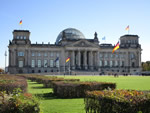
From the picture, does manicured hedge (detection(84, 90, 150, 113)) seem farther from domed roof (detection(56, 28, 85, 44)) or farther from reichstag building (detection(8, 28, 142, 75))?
domed roof (detection(56, 28, 85, 44))

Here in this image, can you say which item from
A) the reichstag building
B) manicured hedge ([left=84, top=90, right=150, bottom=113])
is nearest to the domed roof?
the reichstag building

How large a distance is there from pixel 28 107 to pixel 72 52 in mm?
102014

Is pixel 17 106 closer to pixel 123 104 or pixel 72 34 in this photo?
pixel 123 104

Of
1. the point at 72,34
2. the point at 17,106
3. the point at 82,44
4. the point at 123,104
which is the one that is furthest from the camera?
the point at 72,34

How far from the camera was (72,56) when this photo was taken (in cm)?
11012

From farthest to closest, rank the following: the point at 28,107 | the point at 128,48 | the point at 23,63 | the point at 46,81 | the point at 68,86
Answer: the point at 128,48 → the point at 23,63 → the point at 46,81 → the point at 68,86 → the point at 28,107

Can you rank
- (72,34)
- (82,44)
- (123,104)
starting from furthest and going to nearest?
(72,34)
(82,44)
(123,104)

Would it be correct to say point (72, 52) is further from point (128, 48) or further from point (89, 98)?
point (89, 98)

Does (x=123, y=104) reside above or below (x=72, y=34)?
below

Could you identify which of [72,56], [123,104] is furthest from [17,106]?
[72,56]

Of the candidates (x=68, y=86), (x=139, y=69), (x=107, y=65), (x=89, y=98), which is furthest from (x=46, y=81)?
(x=139, y=69)

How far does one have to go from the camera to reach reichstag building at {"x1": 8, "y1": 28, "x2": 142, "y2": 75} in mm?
103875

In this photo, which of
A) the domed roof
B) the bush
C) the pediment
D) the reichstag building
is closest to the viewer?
the bush

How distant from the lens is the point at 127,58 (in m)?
122
